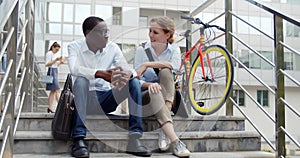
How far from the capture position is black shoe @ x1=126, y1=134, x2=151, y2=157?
177 cm

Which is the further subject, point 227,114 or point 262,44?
point 262,44

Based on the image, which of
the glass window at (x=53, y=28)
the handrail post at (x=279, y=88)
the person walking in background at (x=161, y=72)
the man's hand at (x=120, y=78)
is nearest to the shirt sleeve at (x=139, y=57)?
the person walking in background at (x=161, y=72)

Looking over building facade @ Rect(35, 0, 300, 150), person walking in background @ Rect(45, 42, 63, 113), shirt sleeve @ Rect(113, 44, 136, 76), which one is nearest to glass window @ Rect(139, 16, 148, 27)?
building facade @ Rect(35, 0, 300, 150)

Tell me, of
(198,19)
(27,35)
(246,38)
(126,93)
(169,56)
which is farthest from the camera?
(246,38)

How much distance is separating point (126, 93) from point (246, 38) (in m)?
13.9

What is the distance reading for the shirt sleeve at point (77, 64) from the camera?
1.85m

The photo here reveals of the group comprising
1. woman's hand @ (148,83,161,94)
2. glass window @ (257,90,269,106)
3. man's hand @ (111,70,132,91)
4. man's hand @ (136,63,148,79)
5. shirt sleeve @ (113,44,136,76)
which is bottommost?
glass window @ (257,90,269,106)

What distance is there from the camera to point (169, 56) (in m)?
2.06

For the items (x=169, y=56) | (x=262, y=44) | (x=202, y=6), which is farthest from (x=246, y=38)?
(x=169, y=56)

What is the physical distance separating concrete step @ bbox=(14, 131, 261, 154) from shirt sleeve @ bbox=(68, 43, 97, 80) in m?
0.33

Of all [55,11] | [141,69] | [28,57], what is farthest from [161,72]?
[55,11]

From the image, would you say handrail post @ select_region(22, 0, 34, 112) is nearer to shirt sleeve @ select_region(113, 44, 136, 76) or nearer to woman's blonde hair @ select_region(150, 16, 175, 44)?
shirt sleeve @ select_region(113, 44, 136, 76)

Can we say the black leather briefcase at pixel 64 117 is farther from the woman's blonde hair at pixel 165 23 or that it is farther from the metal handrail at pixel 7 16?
the woman's blonde hair at pixel 165 23

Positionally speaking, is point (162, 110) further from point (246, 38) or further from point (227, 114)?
point (246, 38)
